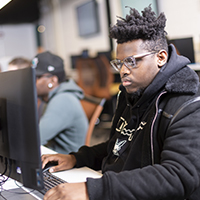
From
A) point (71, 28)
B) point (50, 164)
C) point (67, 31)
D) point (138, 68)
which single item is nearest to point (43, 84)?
point (50, 164)

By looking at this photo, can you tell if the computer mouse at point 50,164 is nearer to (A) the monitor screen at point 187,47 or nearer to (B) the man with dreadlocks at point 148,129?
(B) the man with dreadlocks at point 148,129

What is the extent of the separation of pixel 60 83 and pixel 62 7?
20.8ft

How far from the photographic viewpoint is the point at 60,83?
233cm

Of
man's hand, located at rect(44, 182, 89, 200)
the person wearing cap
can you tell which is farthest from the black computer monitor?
the person wearing cap

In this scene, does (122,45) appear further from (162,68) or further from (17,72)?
(17,72)

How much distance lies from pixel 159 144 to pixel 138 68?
0.30m

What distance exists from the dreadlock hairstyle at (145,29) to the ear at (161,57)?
0.9 inches

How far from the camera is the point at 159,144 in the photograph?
1.05 meters

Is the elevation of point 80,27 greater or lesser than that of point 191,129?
greater

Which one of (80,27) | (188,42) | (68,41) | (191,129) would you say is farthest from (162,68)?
(68,41)

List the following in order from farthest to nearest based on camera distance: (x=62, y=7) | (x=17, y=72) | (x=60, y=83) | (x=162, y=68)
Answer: (x=62, y=7) < (x=60, y=83) < (x=162, y=68) < (x=17, y=72)

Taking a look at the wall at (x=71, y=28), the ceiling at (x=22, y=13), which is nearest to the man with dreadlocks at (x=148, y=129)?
the wall at (x=71, y=28)

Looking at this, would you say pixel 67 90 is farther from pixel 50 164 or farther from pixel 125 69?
pixel 125 69

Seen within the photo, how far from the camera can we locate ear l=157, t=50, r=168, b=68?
1150 mm
